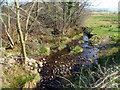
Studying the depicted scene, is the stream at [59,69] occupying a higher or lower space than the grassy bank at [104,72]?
lower

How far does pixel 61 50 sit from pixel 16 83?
727 centimetres

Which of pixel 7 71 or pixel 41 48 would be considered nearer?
pixel 7 71

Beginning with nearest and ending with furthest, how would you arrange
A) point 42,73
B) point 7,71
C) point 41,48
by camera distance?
point 7,71, point 42,73, point 41,48

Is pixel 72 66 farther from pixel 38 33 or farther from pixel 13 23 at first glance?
pixel 38 33

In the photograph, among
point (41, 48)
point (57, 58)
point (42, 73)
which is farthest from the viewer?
point (41, 48)

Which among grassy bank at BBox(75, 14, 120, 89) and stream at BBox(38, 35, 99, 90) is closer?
grassy bank at BBox(75, 14, 120, 89)

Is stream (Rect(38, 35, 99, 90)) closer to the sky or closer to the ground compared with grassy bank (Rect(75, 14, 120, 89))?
closer to the ground

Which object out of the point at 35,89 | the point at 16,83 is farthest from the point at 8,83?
the point at 35,89

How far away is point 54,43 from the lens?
1378 cm

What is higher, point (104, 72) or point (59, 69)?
point (104, 72)

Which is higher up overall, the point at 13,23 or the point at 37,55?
the point at 13,23

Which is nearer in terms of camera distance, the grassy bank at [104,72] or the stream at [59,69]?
the grassy bank at [104,72]

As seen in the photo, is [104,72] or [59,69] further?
[59,69]

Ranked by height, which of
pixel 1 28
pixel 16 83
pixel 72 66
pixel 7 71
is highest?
pixel 1 28
